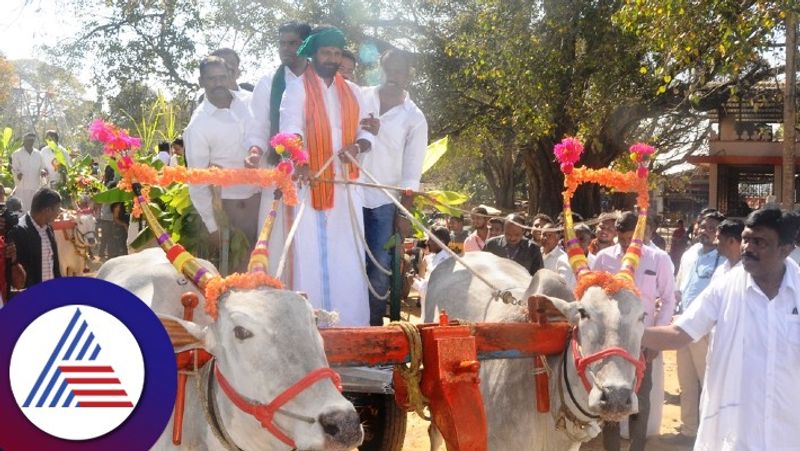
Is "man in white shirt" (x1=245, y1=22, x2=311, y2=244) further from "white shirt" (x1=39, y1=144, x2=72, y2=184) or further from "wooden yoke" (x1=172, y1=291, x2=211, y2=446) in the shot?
"white shirt" (x1=39, y1=144, x2=72, y2=184)

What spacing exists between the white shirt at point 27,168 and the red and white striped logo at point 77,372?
11.2m

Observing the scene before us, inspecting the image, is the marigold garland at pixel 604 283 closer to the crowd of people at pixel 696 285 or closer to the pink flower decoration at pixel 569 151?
the crowd of people at pixel 696 285

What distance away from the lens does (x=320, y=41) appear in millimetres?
4836

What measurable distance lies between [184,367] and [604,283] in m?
1.98

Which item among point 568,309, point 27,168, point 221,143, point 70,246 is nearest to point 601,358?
point 568,309

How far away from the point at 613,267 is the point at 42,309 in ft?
16.6

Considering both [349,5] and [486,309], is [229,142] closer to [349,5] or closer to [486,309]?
[486,309]

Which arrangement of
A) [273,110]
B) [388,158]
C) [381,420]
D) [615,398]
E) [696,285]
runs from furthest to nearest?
[696,285] < [388,158] < [381,420] < [273,110] < [615,398]

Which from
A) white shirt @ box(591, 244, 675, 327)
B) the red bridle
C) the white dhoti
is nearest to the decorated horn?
the red bridle

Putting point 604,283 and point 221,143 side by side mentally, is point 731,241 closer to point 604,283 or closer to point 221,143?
point 604,283

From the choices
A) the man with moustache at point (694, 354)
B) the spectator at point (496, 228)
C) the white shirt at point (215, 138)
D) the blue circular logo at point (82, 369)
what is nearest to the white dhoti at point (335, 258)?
the white shirt at point (215, 138)

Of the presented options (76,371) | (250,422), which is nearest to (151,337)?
(76,371)

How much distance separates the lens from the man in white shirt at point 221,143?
5.10 metres

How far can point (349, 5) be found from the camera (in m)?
17.5
